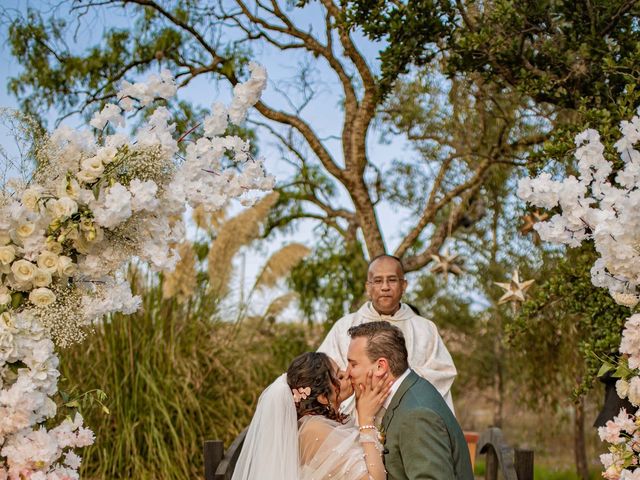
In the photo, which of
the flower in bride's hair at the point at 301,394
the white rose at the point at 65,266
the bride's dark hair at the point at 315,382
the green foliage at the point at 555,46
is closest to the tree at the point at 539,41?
the green foliage at the point at 555,46

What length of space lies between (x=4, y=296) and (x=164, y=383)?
4552 mm

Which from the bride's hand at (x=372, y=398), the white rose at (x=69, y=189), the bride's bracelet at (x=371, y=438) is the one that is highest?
the white rose at (x=69, y=189)

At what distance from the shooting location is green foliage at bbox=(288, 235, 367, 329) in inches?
392

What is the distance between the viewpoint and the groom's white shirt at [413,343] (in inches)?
226

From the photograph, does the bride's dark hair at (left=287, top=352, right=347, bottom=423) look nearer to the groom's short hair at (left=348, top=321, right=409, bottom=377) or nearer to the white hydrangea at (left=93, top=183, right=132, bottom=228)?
Answer: the groom's short hair at (left=348, top=321, right=409, bottom=377)

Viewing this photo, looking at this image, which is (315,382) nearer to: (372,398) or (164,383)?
(372,398)

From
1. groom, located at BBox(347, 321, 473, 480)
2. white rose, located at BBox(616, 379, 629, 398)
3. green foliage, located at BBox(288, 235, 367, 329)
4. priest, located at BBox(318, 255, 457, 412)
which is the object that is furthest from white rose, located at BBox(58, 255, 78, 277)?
green foliage, located at BBox(288, 235, 367, 329)

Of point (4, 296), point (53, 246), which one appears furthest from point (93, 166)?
point (4, 296)

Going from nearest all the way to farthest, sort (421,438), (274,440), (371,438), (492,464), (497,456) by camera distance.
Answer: (421,438) → (371,438) → (274,440) → (497,456) → (492,464)

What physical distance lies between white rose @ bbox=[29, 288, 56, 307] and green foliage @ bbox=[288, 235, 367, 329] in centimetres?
701

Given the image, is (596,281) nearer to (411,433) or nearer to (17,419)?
(411,433)

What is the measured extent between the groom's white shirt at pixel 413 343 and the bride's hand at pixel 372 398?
7.03 ft

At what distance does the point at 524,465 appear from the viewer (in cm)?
464

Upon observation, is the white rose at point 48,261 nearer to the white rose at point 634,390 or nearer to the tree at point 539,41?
the white rose at point 634,390
